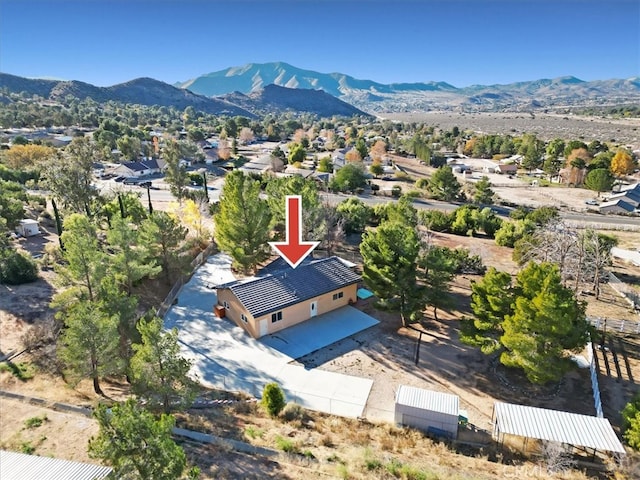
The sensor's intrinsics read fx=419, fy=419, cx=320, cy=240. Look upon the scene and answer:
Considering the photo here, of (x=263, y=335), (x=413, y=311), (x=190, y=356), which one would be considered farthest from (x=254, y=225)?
(x=413, y=311)

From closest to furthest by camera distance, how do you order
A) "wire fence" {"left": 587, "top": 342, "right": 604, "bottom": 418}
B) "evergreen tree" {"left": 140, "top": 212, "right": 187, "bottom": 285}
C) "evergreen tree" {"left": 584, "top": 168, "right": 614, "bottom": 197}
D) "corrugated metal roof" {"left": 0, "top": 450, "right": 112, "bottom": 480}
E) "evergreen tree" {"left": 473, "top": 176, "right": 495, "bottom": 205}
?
"corrugated metal roof" {"left": 0, "top": 450, "right": 112, "bottom": 480} < "wire fence" {"left": 587, "top": 342, "right": 604, "bottom": 418} < "evergreen tree" {"left": 140, "top": 212, "right": 187, "bottom": 285} < "evergreen tree" {"left": 473, "top": 176, "right": 495, "bottom": 205} < "evergreen tree" {"left": 584, "top": 168, "right": 614, "bottom": 197}

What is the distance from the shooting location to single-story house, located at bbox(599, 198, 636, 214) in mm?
59594

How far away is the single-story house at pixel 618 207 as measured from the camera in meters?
59.6

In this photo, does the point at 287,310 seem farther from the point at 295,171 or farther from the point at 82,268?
the point at 295,171

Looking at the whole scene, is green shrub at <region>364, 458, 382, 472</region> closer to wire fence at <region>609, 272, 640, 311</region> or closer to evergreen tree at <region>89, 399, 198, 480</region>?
evergreen tree at <region>89, 399, 198, 480</region>

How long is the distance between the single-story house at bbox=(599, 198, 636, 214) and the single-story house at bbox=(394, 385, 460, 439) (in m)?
56.0

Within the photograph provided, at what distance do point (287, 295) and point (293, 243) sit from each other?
3480 mm

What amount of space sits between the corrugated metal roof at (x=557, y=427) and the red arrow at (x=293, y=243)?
1484 cm

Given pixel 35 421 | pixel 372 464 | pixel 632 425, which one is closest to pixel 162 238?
pixel 35 421

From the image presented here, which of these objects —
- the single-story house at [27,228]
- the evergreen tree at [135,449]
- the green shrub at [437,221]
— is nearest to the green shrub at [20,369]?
the evergreen tree at [135,449]

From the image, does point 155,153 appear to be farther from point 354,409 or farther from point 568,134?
point 568,134

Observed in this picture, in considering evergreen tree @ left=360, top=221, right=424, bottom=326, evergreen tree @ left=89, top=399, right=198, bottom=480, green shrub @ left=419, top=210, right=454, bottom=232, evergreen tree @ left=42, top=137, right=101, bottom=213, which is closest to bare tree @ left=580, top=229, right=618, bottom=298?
evergreen tree @ left=360, top=221, right=424, bottom=326

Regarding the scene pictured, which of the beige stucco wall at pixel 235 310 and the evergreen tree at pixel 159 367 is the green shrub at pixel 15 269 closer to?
the beige stucco wall at pixel 235 310

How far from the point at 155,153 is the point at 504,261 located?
8891 centimetres
